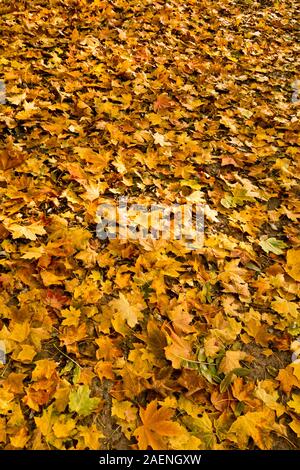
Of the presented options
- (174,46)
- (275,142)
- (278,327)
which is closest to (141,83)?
(174,46)

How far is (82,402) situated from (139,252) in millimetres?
931

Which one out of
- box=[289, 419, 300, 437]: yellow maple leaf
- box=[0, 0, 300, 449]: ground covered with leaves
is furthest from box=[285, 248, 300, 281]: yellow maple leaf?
box=[289, 419, 300, 437]: yellow maple leaf

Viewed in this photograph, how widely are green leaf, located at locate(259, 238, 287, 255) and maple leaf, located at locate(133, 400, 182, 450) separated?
129cm

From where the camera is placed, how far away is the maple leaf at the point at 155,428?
5.42 feet

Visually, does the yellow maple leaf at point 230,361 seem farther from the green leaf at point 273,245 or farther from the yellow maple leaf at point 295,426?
the green leaf at point 273,245

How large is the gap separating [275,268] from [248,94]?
2434mm

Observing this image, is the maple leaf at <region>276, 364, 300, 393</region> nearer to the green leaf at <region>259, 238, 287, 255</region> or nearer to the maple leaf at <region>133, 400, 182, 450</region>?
the maple leaf at <region>133, 400, 182, 450</region>

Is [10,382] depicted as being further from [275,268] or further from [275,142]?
[275,142]

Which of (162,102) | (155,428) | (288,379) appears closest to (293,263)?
(288,379)

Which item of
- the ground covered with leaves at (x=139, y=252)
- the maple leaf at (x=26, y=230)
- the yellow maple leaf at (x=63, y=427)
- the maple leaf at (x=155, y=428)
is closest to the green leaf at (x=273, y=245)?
the ground covered with leaves at (x=139, y=252)

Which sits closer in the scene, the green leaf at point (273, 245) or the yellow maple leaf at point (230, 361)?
the yellow maple leaf at point (230, 361)

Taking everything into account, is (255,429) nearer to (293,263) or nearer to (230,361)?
(230,361)

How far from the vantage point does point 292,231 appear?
8.98 ft

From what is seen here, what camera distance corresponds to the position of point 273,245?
8.55ft
